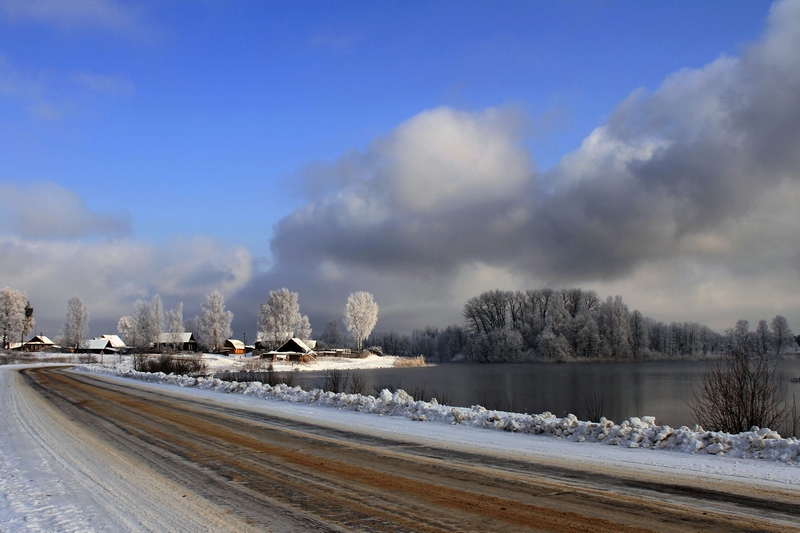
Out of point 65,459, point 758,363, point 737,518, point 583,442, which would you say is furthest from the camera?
point 758,363

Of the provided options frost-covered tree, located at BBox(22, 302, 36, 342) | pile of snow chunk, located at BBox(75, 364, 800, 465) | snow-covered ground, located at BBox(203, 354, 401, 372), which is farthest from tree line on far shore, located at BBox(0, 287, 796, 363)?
pile of snow chunk, located at BBox(75, 364, 800, 465)

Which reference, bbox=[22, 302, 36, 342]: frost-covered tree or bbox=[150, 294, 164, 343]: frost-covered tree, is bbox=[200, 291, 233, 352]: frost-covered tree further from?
bbox=[22, 302, 36, 342]: frost-covered tree

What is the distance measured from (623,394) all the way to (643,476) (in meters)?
27.3

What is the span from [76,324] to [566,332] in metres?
104

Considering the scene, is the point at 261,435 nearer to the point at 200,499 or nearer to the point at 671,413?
the point at 200,499

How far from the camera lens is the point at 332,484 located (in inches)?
287

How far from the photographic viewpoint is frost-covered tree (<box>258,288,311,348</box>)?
11731 centimetres

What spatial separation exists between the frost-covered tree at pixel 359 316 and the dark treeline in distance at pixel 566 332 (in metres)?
21.0

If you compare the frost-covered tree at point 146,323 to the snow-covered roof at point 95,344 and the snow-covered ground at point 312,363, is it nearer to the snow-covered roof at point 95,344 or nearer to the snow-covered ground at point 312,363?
the snow-covered roof at point 95,344

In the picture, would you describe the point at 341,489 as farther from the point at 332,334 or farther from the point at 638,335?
the point at 332,334

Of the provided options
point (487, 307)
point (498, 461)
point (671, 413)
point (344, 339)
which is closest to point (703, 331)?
point (487, 307)

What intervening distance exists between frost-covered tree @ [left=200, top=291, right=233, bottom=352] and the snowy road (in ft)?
359

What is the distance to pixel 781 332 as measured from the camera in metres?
92.1

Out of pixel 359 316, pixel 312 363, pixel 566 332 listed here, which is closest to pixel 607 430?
pixel 312 363
